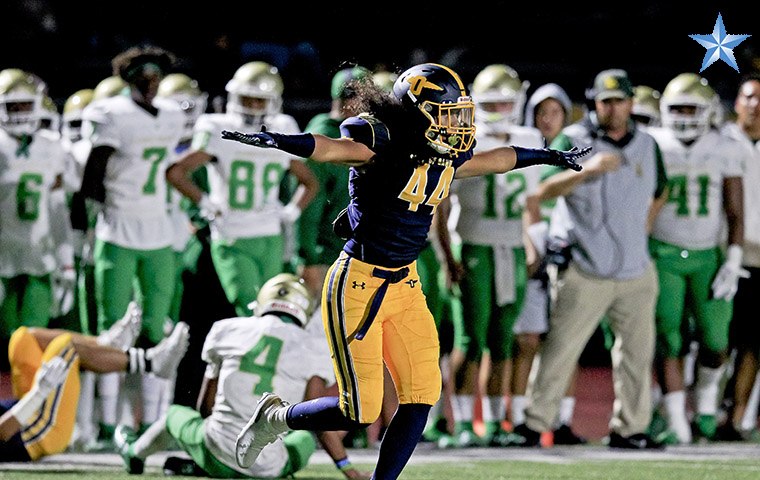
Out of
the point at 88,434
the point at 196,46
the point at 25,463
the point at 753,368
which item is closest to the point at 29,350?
the point at 25,463

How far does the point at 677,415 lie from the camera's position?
8859 mm

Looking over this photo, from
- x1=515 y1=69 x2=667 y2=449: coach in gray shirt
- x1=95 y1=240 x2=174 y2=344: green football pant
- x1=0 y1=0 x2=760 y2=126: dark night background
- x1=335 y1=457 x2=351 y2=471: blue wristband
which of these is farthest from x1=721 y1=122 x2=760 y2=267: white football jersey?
x1=0 y1=0 x2=760 y2=126: dark night background

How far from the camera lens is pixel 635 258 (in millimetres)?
8516

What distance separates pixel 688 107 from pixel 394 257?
3765 mm

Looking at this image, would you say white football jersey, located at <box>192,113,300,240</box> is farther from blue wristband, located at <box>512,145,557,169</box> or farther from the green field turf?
blue wristband, located at <box>512,145,557,169</box>

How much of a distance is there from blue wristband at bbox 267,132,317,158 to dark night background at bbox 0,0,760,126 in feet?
25.4

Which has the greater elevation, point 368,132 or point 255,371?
point 368,132

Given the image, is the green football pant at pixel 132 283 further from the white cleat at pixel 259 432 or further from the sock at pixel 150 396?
the white cleat at pixel 259 432

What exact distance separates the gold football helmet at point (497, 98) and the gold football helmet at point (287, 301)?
7.50ft

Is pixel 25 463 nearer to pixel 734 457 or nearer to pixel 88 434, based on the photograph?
pixel 88 434

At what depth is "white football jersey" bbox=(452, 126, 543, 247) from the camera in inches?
348

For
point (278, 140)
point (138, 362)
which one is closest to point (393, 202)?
point (278, 140)

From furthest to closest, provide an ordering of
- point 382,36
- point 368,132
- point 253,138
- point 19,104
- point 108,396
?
point 382,36 → point 19,104 → point 108,396 → point 368,132 → point 253,138

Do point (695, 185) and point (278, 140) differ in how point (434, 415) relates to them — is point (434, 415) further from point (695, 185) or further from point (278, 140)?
point (278, 140)
